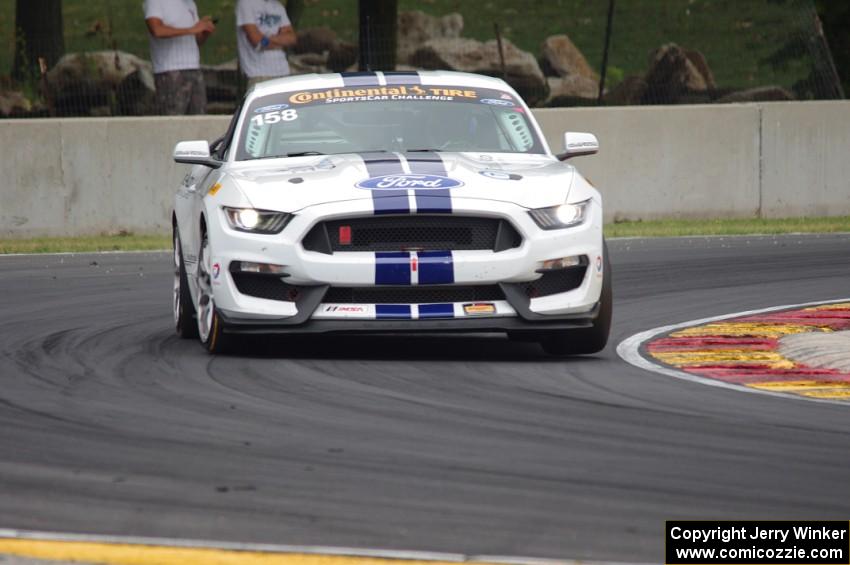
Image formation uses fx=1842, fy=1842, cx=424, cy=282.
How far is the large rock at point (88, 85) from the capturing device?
64.0 ft

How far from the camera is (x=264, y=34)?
61.3ft

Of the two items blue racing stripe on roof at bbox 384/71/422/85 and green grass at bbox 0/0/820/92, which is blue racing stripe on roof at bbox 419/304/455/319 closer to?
blue racing stripe on roof at bbox 384/71/422/85

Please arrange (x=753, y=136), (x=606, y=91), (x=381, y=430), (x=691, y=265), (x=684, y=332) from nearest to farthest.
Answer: (x=381, y=430) → (x=684, y=332) → (x=691, y=265) → (x=753, y=136) → (x=606, y=91)

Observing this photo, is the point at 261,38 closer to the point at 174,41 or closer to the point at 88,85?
the point at 174,41

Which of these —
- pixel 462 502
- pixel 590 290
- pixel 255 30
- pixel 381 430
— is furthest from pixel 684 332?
pixel 255 30

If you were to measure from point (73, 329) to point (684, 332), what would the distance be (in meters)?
3.62

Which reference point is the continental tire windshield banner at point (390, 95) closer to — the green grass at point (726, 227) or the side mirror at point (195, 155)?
the side mirror at point (195, 155)

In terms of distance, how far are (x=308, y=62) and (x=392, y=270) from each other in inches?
794

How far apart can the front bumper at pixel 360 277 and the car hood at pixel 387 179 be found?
0.32ft

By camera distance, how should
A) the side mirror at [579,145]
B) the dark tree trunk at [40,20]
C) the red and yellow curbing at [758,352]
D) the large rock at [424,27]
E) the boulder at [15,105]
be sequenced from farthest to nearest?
the large rock at [424,27], the dark tree trunk at [40,20], the boulder at [15,105], the side mirror at [579,145], the red and yellow curbing at [758,352]

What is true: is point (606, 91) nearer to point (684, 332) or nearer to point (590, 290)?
point (684, 332)

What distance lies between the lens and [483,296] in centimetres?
915

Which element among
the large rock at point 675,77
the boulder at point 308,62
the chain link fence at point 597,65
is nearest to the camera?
the chain link fence at point 597,65

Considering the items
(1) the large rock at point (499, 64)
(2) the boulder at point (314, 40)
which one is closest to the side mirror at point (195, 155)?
(1) the large rock at point (499, 64)
